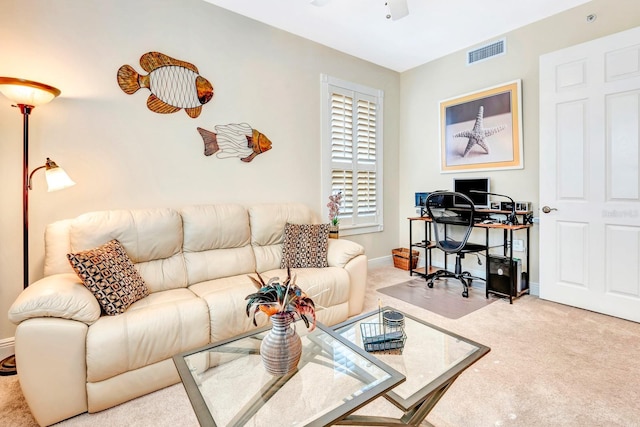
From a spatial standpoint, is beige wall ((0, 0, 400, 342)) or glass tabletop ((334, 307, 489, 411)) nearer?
glass tabletop ((334, 307, 489, 411))

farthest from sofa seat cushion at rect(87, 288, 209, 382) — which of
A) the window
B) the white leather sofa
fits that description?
the window

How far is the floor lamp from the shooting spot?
190cm

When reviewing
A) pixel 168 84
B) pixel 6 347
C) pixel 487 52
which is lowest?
pixel 6 347

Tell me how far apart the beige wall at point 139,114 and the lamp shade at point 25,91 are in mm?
284

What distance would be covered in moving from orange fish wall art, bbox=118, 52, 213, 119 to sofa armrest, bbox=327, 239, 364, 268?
1.80m

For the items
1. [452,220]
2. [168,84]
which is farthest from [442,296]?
[168,84]

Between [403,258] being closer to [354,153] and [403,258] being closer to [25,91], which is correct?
[354,153]

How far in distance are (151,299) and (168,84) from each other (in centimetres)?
186

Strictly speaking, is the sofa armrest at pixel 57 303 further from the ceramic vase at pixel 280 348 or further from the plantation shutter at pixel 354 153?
the plantation shutter at pixel 354 153

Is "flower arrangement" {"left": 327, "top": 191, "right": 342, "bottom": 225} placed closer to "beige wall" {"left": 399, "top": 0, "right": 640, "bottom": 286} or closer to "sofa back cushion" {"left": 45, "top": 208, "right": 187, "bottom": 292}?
"beige wall" {"left": 399, "top": 0, "right": 640, "bottom": 286}

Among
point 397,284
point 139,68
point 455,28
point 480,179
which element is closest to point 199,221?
point 139,68

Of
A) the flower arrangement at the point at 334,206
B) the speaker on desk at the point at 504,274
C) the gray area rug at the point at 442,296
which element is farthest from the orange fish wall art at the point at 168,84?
the speaker on desk at the point at 504,274

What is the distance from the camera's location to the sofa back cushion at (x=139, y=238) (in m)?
2.09

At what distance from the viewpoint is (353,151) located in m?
4.08
